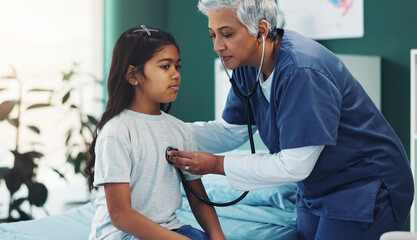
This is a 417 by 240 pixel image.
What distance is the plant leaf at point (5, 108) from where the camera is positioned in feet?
8.61

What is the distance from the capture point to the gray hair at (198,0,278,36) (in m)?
1.29

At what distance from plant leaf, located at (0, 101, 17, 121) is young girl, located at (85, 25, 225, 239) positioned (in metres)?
1.50

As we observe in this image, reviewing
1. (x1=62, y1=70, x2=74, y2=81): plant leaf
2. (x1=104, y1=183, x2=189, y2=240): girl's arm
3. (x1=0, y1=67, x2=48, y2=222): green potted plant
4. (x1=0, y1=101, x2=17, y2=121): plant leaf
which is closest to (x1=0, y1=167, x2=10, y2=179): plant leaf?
(x1=0, y1=67, x2=48, y2=222): green potted plant

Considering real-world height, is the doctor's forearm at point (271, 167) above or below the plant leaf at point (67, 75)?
below

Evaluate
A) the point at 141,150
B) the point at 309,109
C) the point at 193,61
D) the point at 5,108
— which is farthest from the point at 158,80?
the point at 193,61

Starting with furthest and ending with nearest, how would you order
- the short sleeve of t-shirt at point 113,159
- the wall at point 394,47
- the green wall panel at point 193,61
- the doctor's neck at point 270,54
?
the green wall panel at point 193,61 → the wall at point 394,47 → the doctor's neck at point 270,54 → the short sleeve of t-shirt at point 113,159

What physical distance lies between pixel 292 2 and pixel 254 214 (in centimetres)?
168

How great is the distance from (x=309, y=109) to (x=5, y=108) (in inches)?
78.0

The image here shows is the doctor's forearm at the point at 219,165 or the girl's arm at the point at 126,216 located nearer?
the girl's arm at the point at 126,216

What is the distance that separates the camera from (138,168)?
49.3 inches

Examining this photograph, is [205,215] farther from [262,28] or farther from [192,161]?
[262,28]

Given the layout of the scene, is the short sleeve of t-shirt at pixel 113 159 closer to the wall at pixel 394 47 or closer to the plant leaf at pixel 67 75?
the plant leaf at pixel 67 75

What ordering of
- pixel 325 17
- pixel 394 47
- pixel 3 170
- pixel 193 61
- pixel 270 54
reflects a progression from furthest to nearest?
pixel 193 61 → pixel 325 17 → pixel 394 47 → pixel 3 170 → pixel 270 54

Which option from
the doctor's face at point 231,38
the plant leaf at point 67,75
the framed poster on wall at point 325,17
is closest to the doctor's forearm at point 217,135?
the doctor's face at point 231,38
